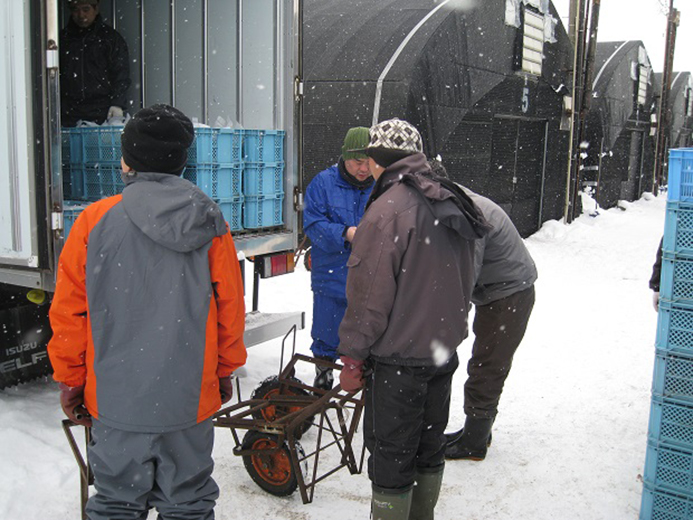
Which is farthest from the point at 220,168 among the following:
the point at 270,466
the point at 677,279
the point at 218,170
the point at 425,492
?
the point at 677,279

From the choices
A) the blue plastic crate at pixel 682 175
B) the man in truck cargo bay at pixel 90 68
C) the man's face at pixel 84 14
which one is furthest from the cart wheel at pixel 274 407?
the man's face at pixel 84 14

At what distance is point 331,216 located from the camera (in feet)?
15.4

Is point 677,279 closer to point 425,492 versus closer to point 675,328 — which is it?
point 675,328

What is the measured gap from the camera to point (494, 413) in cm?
427

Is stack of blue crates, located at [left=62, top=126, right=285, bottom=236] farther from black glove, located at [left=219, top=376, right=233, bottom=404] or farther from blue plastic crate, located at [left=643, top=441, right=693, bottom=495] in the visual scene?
blue plastic crate, located at [left=643, top=441, right=693, bottom=495]

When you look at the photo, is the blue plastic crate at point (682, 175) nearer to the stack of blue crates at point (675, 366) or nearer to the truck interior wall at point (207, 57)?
the stack of blue crates at point (675, 366)

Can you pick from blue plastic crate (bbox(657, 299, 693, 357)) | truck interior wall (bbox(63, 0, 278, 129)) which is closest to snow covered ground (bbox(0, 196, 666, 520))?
blue plastic crate (bbox(657, 299, 693, 357))

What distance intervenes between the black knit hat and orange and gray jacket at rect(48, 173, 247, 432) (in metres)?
0.05

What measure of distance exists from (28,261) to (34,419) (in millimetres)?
1099

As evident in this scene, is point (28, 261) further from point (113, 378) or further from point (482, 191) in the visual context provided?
point (482, 191)

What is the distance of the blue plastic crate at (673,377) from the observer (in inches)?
131

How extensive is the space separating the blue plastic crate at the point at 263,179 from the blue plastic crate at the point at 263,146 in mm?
44

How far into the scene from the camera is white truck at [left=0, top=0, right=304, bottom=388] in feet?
12.3

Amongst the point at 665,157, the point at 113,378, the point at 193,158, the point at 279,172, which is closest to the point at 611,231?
the point at 279,172
